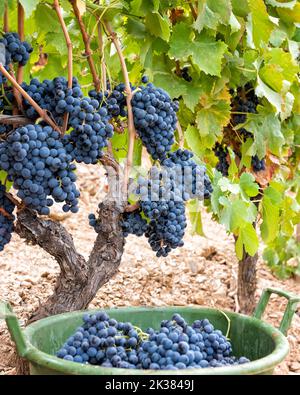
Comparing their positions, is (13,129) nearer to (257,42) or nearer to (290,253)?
(257,42)

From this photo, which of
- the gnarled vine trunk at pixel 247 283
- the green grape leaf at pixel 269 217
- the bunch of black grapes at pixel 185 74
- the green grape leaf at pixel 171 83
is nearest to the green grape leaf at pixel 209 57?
the green grape leaf at pixel 171 83

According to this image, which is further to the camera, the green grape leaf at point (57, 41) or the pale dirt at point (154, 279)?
the pale dirt at point (154, 279)

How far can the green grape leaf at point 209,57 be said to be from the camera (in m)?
2.32

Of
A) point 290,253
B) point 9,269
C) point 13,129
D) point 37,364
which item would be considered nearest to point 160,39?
point 13,129

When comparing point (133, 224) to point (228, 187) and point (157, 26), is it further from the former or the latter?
point (157, 26)

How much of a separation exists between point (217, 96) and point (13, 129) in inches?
35.6

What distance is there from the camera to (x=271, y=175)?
303 cm

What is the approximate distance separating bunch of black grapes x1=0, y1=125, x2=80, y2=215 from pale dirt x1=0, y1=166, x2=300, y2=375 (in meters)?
1.27

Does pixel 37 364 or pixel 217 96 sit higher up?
pixel 217 96

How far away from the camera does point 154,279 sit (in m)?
4.05

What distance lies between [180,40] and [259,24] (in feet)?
1.08

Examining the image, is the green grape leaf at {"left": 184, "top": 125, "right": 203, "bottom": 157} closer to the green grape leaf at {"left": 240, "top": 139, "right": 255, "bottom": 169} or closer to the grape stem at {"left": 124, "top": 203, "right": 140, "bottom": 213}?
the green grape leaf at {"left": 240, "top": 139, "right": 255, "bottom": 169}

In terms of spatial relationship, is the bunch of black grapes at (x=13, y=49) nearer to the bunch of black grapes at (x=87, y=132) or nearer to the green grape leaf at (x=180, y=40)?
the bunch of black grapes at (x=87, y=132)

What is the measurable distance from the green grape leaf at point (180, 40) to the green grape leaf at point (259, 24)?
0.25 metres
